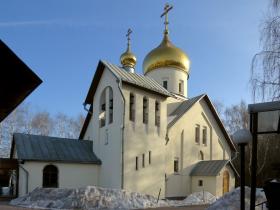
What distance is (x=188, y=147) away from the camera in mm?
24688

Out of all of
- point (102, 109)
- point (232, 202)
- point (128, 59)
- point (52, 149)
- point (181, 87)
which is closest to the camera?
point (232, 202)

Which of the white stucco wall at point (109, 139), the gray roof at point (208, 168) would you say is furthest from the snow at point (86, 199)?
the gray roof at point (208, 168)

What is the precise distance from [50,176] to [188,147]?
874 cm

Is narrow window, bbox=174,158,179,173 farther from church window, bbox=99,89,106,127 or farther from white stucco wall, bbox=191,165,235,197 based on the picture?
church window, bbox=99,89,106,127

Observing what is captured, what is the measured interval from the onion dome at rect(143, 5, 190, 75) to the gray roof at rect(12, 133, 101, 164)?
28.3ft

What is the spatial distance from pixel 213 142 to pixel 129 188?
862 centimetres

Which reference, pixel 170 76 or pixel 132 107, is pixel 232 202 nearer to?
pixel 132 107

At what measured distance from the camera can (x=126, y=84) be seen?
21.2m

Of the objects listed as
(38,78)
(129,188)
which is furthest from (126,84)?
(38,78)

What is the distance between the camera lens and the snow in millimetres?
16594

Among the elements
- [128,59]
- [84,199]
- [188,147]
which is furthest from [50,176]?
[128,59]

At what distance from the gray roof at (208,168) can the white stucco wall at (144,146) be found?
3.19 metres

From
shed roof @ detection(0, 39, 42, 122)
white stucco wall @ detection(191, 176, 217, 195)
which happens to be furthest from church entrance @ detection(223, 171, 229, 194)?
shed roof @ detection(0, 39, 42, 122)

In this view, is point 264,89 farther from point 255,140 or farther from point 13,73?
point 13,73
